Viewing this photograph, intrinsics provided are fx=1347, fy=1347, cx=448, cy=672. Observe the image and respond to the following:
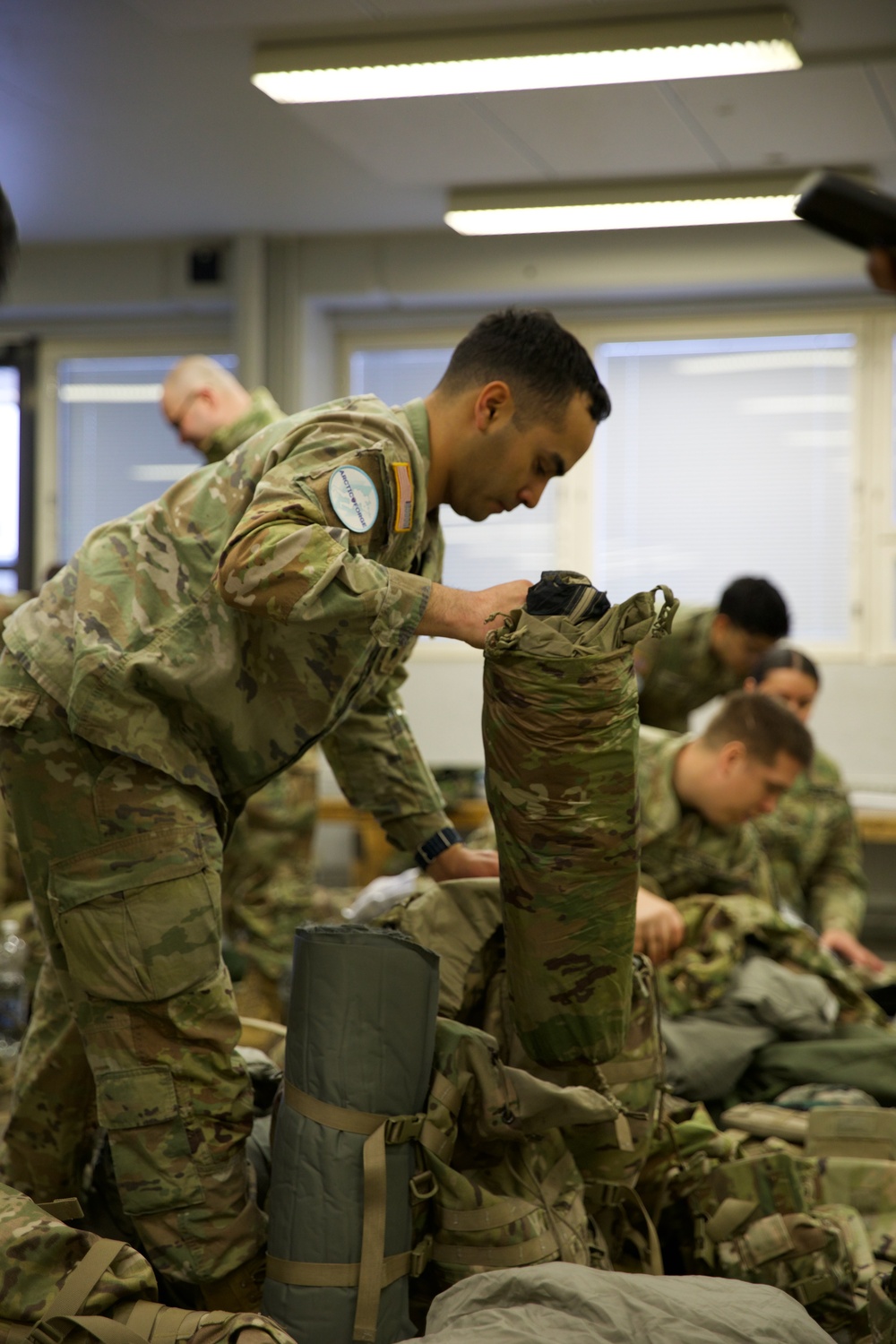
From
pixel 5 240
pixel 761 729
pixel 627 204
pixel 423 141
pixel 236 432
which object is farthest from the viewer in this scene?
pixel 627 204

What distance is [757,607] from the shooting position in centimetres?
412

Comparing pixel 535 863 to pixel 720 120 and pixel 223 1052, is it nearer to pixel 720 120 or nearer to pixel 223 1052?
pixel 223 1052

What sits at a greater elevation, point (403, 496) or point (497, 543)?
point (497, 543)

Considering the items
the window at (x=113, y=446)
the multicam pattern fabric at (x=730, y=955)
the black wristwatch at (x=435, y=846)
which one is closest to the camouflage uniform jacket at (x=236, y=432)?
the multicam pattern fabric at (x=730, y=955)

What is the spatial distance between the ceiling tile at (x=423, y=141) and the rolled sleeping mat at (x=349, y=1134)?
4.19m

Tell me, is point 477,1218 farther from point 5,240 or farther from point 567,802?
point 5,240

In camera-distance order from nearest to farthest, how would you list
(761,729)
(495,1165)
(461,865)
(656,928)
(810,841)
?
(495,1165), (461,865), (656,928), (761,729), (810,841)

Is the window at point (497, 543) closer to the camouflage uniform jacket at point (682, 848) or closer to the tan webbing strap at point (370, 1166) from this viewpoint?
the camouflage uniform jacket at point (682, 848)

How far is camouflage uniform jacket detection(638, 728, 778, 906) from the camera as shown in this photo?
3215mm

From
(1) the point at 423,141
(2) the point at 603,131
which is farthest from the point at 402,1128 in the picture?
(1) the point at 423,141

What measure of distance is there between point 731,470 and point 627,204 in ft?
5.24

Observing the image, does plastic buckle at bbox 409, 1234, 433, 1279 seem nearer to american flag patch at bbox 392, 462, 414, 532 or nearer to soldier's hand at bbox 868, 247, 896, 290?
american flag patch at bbox 392, 462, 414, 532

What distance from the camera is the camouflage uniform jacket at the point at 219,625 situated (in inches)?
67.3

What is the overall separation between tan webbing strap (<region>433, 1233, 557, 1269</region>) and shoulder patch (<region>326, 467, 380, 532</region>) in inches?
36.2
